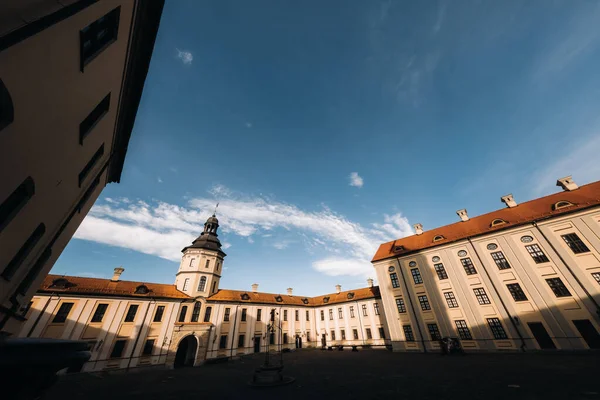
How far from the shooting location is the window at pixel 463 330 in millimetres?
22331

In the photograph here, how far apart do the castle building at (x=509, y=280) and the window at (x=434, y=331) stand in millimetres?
93

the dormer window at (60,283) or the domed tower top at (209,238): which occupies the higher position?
the domed tower top at (209,238)

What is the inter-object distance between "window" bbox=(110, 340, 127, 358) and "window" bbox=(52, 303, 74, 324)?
17.3 feet

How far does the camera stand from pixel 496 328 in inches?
833

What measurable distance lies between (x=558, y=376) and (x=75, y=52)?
2163 centimetres

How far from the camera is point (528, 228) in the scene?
22234 millimetres

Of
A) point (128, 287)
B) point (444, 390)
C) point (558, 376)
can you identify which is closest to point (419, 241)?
point (558, 376)

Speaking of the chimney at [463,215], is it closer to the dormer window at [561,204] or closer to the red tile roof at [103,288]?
the dormer window at [561,204]

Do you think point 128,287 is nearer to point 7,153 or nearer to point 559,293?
point 7,153

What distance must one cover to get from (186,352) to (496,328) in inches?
1331

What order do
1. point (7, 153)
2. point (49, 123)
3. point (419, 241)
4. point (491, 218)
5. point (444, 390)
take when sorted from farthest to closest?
point (419, 241)
point (491, 218)
point (444, 390)
point (49, 123)
point (7, 153)

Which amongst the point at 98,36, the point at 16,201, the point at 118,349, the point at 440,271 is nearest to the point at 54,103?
the point at 16,201

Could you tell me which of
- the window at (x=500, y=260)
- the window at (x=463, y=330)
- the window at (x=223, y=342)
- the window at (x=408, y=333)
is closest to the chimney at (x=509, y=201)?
the window at (x=500, y=260)

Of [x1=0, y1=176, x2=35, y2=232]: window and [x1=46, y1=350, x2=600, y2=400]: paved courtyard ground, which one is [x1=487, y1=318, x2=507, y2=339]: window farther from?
[x1=0, y1=176, x2=35, y2=232]: window
